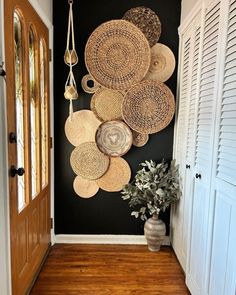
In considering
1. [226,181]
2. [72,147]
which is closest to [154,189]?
[72,147]

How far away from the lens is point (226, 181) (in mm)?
1354

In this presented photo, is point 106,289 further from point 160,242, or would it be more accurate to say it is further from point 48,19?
point 48,19

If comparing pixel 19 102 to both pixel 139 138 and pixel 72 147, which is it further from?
pixel 139 138

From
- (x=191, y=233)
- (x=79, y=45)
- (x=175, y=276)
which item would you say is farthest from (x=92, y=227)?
(x=79, y=45)

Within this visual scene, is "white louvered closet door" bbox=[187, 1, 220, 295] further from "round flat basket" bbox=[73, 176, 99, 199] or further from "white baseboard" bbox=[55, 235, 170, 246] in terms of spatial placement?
"round flat basket" bbox=[73, 176, 99, 199]

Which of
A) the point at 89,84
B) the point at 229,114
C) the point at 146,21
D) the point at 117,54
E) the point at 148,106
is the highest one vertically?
the point at 146,21

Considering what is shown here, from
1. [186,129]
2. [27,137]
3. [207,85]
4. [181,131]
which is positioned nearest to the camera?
[207,85]

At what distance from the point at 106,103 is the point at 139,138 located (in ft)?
1.65

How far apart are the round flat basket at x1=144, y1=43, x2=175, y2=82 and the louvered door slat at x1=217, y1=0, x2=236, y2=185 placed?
1.16m

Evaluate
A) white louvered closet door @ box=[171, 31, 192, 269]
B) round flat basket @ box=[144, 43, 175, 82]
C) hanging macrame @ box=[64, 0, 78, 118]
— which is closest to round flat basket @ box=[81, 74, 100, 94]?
hanging macrame @ box=[64, 0, 78, 118]

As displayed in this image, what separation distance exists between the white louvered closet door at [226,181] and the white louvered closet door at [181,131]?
30.1 inches

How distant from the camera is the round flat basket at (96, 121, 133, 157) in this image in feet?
8.32

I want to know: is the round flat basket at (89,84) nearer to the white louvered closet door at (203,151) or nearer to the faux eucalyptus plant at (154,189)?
the faux eucalyptus plant at (154,189)

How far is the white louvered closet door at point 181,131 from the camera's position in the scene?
7.32 feet
